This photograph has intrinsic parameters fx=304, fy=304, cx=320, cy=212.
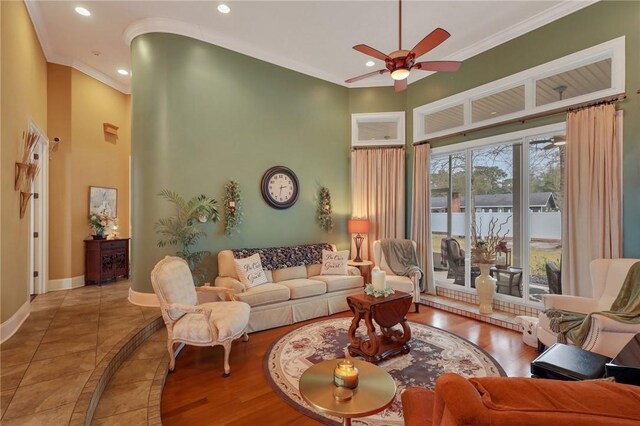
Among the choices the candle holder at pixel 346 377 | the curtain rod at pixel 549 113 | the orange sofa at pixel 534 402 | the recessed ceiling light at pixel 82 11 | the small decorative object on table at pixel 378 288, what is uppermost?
the recessed ceiling light at pixel 82 11

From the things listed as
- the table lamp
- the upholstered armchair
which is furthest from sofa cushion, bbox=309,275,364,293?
the upholstered armchair

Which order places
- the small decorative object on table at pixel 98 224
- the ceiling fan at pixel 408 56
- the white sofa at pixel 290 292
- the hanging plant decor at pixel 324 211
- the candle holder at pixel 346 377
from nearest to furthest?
the candle holder at pixel 346 377
the ceiling fan at pixel 408 56
the white sofa at pixel 290 292
the small decorative object on table at pixel 98 224
the hanging plant decor at pixel 324 211

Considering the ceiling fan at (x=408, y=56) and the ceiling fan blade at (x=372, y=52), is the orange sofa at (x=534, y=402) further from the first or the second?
the ceiling fan blade at (x=372, y=52)

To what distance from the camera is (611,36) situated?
356cm

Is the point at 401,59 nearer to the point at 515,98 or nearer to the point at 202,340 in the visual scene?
the point at 515,98

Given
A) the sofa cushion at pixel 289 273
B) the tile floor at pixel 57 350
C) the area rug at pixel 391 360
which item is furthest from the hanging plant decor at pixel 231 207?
the area rug at pixel 391 360

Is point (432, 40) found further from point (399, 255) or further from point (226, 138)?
point (399, 255)

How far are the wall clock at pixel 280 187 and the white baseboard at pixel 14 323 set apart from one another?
328 cm

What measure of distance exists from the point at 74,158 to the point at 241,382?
16.2ft

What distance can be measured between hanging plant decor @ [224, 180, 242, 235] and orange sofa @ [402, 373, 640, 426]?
4223mm

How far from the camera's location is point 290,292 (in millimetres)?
4367

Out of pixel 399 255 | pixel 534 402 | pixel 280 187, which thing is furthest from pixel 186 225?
pixel 534 402

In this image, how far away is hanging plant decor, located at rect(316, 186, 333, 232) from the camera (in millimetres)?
5878

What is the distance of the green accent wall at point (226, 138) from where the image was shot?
437 cm
